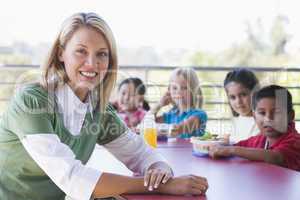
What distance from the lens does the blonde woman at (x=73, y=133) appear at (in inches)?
43.8

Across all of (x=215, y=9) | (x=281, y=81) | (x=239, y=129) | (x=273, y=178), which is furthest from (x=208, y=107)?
(x=215, y=9)

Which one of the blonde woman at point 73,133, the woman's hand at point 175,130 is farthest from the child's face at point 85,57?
the woman's hand at point 175,130

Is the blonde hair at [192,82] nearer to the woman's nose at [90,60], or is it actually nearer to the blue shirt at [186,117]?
the blue shirt at [186,117]

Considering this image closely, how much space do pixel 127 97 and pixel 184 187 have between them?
205 cm

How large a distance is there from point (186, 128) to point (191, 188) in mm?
1379

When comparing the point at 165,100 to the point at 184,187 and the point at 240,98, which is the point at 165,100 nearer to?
the point at 240,98

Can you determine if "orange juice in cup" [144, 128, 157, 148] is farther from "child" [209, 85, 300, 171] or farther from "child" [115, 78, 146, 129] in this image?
"child" [115, 78, 146, 129]

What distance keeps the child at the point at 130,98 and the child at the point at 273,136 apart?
119 centimetres

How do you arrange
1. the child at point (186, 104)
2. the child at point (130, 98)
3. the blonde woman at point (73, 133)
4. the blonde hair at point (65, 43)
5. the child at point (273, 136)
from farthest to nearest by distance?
the child at point (130, 98)
the child at point (186, 104)
the child at point (273, 136)
the blonde hair at point (65, 43)
the blonde woman at point (73, 133)

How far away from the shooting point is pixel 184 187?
1126mm

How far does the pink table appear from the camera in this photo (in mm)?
1149

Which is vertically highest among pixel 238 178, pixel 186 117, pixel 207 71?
pixel 207 71

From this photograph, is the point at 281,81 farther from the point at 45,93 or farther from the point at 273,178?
the point at 45,93

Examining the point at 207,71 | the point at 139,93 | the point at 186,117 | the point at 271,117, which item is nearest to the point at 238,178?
the point at 271,117
